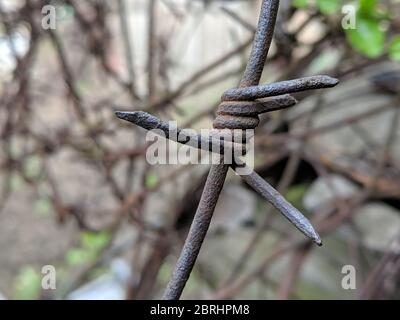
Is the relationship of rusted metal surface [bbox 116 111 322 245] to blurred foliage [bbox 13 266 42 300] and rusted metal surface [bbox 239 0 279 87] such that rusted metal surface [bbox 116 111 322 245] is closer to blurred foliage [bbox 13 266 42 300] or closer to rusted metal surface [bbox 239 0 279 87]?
rusted metal surface [bbox 239 0 279 87]

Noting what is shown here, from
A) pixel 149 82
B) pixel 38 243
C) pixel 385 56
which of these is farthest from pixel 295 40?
pixel 38 243

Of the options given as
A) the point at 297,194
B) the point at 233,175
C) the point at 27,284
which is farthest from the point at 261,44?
the point at 27,284

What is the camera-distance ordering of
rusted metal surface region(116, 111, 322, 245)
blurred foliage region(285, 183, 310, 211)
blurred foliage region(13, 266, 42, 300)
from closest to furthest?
rusted metal surface region(116, 111, 322, 245), blurred foliage region(285, 183, 310, 211), blurred foliage region(13, 266, 42, 300)

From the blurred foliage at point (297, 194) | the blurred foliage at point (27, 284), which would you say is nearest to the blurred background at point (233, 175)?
the blurred foliage at point (297, 194)

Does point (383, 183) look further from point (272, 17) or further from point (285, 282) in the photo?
point (272, 17)

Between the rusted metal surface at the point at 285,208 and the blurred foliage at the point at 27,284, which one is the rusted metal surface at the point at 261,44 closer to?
the rusted metal surface at the point at 285,208

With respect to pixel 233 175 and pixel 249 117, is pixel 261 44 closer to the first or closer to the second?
pixel 249 117

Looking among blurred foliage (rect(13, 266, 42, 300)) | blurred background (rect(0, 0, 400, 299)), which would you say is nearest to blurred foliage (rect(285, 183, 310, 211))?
blurred background (rect(0, 0, 400, 299))

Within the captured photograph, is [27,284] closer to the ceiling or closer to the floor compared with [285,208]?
closer to the floor

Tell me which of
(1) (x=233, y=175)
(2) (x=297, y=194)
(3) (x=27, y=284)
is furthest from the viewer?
(3) (x=27, y=284)

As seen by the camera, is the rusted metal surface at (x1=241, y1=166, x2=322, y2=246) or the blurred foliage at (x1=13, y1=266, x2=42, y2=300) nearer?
the rusted metal surface at (x1=241, y1=166, x2=322, y2=246)

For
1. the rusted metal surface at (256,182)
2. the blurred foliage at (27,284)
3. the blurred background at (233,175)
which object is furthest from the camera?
the blurred foliage at (27,284)
